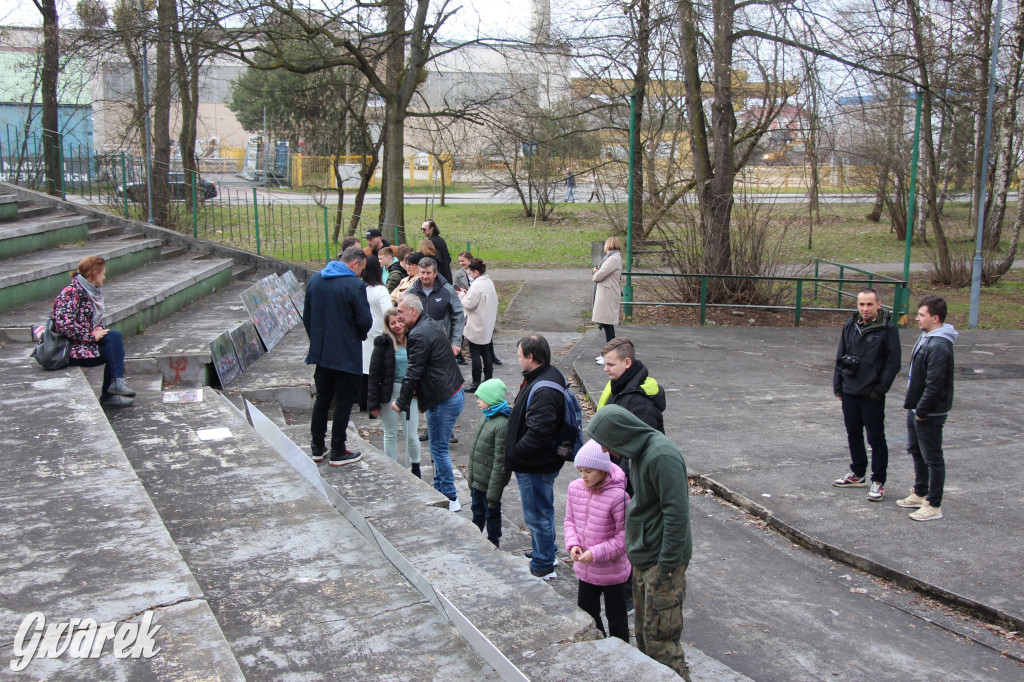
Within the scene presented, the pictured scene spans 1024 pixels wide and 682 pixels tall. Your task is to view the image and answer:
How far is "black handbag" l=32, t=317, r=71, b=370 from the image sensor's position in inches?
270

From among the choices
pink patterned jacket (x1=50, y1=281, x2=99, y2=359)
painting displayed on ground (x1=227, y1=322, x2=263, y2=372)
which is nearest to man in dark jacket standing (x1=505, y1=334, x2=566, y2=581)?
pink patterned jacket (x1=50, y1=281, x2=99, y2=359)

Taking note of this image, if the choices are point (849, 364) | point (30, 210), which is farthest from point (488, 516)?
point (30, 210)

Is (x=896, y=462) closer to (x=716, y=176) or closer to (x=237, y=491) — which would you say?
(x=237, y=491)

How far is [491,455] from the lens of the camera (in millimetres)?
5402

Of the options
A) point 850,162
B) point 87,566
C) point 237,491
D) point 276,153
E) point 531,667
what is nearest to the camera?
point 531,667

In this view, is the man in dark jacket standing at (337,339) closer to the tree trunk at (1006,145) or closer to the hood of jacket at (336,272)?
the hood of jacket at (336,272)

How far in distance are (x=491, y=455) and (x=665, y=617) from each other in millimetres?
1845

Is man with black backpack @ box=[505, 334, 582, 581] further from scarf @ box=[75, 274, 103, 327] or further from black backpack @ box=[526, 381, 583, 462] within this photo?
scarf @ box=[75, 274, 103, 327]

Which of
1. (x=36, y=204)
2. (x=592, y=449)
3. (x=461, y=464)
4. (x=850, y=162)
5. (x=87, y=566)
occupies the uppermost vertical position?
(x=850, y=162)

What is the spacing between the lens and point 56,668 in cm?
311

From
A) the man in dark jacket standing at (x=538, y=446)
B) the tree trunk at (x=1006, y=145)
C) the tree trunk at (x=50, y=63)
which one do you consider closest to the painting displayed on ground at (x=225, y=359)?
the man in dark jacket standing at (x=538, y=446)

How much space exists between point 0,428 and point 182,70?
10787 mm

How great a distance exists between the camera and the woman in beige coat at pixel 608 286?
11.9m

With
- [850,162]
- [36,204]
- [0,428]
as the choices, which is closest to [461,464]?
[0,428]
